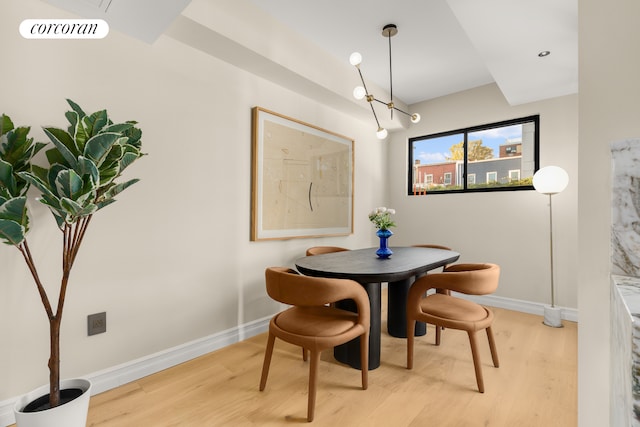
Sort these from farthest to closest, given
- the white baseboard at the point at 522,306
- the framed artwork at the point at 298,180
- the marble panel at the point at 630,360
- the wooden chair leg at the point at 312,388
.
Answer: the white baseboard at the point at 522,306 → the framed artwork at the point at 298,180 → the wooden chair leg at the point at 312,388 → the marble panel at the point at 630,360

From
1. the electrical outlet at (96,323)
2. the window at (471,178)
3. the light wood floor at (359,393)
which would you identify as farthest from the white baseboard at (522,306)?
the electrical outlet at (96,323)

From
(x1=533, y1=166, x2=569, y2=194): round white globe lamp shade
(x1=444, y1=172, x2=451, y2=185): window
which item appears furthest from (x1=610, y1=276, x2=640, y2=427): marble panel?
(x1=444, y1=172, x2=451, y2=185): window

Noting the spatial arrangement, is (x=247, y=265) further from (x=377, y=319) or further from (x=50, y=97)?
(x=50, y=97)

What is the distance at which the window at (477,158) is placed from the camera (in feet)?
11.5

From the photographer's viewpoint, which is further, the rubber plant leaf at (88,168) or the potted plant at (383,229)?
the potted plant at (383,229)

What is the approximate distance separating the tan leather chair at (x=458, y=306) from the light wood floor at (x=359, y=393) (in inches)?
6.9

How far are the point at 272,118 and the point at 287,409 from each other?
2.37 meters

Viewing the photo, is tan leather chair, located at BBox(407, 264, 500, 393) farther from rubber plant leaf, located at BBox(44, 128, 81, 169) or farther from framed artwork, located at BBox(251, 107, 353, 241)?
rubber plant leaf, located at BBox(44, 128, 81, 169)

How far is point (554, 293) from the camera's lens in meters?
3.26

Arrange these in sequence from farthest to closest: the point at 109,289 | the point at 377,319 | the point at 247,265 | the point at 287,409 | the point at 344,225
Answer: the point at 344,225
the point at 247,265
the point at 377,319
the point at 109,289
the point at 287,409

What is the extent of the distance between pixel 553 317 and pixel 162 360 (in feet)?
11.9

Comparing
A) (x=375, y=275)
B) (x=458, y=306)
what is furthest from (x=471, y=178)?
(x=375, y=275)

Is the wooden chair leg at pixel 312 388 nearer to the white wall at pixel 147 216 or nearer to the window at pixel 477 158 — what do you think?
the white wall at pixel 147 216

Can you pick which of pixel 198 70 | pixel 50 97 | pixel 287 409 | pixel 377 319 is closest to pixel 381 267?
pixel 377 319
